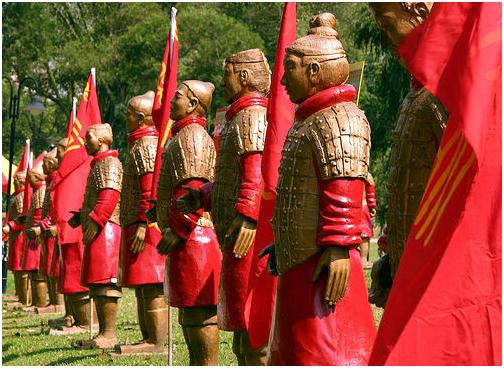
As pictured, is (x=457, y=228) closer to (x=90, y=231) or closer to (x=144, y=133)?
(x=144, y=133)

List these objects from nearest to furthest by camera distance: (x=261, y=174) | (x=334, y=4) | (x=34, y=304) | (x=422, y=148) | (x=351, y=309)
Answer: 1. (x=422, y=148)
2. (x=351, y=309)
3. (x=261, y=174)
4. (x=34, y=304)
5. (x=334, y=4)

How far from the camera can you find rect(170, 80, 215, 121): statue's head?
879cm

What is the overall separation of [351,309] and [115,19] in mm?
36440

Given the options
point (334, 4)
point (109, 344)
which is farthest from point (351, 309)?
point (334, 4)

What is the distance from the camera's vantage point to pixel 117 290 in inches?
476

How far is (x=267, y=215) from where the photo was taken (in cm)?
652

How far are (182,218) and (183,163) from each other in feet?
1.34

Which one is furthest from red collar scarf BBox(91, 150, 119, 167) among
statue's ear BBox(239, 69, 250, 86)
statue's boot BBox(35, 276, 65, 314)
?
statue's boot BBox(35, 276, 65, 314)

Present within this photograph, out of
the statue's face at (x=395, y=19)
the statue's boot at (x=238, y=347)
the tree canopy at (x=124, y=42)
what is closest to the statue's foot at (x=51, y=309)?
the statue's boot at (x=238, y=347)

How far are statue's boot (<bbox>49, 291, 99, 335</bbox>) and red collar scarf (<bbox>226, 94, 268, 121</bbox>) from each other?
6.72 metres

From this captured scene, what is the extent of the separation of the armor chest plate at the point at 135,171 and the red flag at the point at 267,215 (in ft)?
11.5

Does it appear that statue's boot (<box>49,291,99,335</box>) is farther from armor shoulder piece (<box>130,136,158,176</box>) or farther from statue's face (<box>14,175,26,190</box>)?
statue's face (<box>14,175,26,190</box>)

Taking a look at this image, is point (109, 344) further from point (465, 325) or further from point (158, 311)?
point (465, 325)

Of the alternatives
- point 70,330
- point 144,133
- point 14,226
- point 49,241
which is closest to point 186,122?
point 144,133
